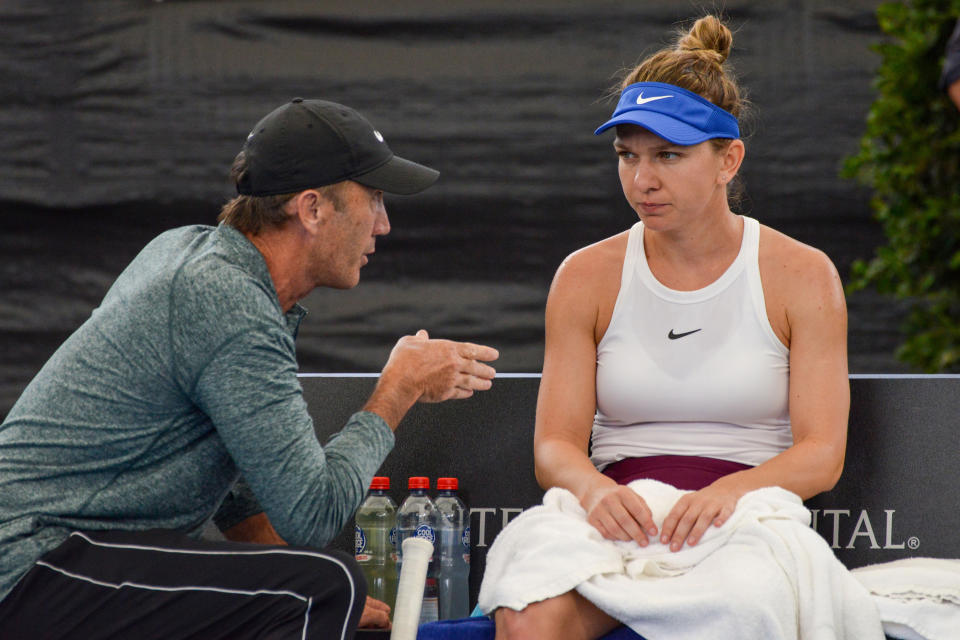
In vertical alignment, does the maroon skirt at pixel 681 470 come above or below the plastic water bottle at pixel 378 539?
above

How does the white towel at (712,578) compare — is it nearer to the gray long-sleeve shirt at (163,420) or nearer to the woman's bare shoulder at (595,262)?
the gray long-sleeve shirt at (163,420)

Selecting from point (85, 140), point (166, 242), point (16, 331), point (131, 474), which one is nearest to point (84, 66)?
point (85, 140)

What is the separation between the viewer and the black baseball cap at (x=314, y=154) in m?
1.89

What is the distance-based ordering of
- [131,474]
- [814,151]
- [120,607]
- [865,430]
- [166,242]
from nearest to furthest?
[120,607], [131,474], [166,242], [865,430], [814,151]

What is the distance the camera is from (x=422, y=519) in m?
2.57

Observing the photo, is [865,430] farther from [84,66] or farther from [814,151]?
[84,66]

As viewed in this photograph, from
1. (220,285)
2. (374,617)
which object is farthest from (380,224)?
(374,617)

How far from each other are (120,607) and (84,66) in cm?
223

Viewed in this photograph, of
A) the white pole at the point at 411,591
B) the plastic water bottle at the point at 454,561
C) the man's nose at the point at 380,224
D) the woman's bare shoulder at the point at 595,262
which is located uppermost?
the man's nose at the point at 380,224

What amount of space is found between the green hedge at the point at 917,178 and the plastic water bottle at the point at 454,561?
137cm

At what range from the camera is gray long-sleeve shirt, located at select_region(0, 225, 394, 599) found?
171 cm

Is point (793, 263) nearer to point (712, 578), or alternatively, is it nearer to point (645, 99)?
point (645, 99)

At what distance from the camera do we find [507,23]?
3326mm

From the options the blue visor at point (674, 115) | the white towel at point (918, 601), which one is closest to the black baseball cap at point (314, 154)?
the blue visor at point (674, 115)
